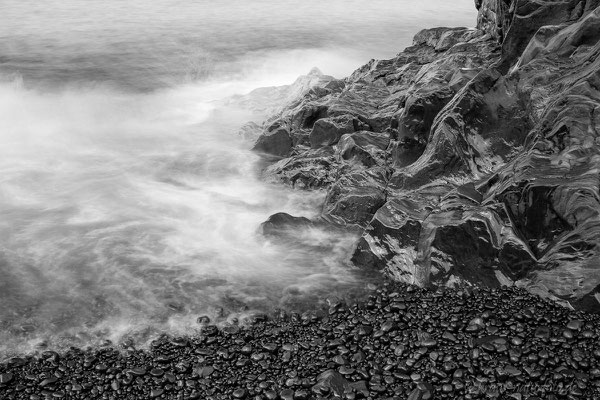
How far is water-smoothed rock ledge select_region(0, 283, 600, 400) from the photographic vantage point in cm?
805

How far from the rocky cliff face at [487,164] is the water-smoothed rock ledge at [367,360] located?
84 cm

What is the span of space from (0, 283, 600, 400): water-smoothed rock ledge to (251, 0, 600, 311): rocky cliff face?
0.84 m

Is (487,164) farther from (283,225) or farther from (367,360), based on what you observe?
(367,360)

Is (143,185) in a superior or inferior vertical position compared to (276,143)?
inferior

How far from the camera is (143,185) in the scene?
16688 mm

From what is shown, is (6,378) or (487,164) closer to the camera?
(6,378)

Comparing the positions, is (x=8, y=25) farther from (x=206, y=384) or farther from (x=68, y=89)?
(x=206, y=384)

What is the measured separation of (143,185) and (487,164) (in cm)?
967

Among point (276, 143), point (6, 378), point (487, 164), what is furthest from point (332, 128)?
point (6, 378)

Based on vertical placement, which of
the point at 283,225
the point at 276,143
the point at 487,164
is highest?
the point at 487,164

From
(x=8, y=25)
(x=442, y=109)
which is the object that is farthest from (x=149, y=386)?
(x=8, y=25)

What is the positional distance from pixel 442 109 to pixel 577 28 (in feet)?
11.2

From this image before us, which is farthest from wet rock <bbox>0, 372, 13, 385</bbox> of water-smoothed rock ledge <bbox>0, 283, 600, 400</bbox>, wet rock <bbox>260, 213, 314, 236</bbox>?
wet rock <bbox>260, 213, 314, 236</bbox>

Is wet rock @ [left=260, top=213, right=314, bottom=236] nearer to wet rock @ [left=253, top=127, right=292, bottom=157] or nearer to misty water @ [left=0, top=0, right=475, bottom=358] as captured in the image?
misty water @ [left=0, top=0, right=475, bottom=358]
